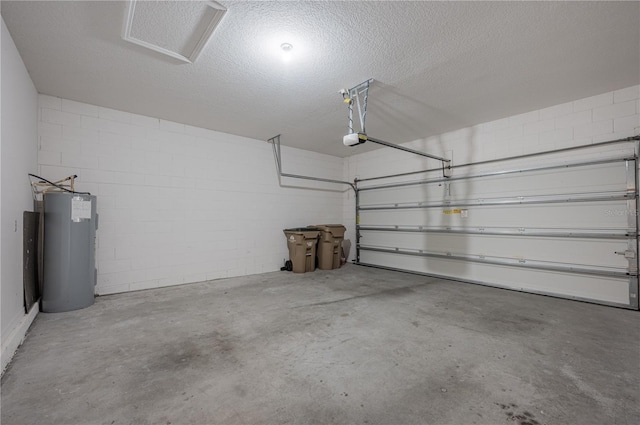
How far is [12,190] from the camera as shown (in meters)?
2.31

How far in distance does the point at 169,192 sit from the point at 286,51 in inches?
119

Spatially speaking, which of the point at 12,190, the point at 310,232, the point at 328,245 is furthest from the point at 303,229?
the point at 12,190

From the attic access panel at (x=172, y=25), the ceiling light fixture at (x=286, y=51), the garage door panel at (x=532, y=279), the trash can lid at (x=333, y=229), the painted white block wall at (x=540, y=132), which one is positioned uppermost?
the attic access panel at (x=172, y=25)

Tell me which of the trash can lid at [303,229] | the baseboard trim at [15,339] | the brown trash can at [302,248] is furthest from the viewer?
the trash can lid at [303,229]

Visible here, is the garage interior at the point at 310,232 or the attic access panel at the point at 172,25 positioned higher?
the attic access panel at the point at 172,25

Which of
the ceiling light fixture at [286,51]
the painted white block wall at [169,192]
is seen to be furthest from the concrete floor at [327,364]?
the ceiling light fixture at [286,51]

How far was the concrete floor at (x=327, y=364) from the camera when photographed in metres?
1.49

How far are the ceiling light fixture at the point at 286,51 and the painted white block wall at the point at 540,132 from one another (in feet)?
11.6

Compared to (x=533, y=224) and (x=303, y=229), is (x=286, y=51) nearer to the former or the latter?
(x=303, y=229)

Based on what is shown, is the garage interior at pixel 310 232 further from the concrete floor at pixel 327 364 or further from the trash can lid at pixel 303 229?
the trash can lid at pixel 303 229

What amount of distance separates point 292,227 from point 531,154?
14.4ft

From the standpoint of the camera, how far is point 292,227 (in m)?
5.86

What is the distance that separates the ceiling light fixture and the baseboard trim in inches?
126

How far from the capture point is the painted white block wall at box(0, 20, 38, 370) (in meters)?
2.07
